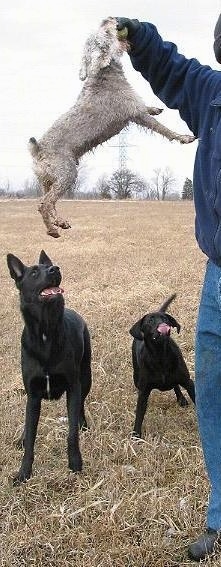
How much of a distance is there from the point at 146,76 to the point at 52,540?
2489mm

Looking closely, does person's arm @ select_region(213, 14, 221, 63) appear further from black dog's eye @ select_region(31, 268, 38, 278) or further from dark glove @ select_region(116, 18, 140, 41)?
black dog's eye @ select_region(31, 268, 38, 278)

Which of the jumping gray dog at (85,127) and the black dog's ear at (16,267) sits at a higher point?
the jumping gray dog at (85,127)

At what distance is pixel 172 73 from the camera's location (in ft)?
10.7

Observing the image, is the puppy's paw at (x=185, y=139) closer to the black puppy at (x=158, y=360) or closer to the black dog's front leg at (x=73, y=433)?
the black puppy at (x=158, y=360)

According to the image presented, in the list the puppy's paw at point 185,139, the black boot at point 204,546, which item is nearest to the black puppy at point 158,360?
the puppy's paw at point 185,139

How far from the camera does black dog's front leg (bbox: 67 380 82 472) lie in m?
4.36

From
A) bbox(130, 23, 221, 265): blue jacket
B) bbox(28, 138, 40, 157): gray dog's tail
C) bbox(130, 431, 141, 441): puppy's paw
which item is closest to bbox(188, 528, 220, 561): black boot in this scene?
bbox(130, 23, 221, 265): blue jacket

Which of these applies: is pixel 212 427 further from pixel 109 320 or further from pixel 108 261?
pixel 108 261

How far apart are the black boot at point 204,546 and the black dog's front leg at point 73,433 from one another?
1.19m

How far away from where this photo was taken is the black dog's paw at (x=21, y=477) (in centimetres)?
423

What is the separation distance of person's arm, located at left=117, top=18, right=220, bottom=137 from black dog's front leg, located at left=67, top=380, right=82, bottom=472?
6.70 ft

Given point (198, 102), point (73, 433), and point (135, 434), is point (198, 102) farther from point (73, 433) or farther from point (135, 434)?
point (135, 434)

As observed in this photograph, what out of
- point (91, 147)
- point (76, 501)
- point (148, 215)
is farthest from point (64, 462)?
point (148, 215)

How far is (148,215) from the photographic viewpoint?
32781 mm
